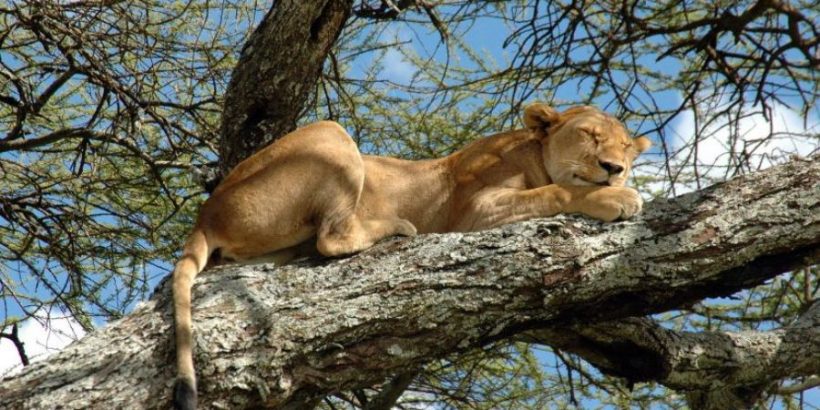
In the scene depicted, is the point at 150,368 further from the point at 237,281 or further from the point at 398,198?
the point at 398,198

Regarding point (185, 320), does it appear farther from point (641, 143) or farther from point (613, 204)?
point (641, 143)

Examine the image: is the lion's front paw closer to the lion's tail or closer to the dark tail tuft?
the lion's tail

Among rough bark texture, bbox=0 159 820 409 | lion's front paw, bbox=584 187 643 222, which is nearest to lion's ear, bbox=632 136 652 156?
lion's front paw, bbox=584 187 643 222

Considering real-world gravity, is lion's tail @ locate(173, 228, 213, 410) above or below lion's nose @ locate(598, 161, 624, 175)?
below

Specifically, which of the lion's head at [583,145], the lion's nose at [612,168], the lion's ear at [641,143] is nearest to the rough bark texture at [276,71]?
the lion's head at [583,145]

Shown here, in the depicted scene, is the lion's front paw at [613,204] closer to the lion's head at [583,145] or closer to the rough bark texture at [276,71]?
the lion's head at [583,145]

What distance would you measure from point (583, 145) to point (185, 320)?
263 centimetres

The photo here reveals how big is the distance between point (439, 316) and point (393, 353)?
25 centimetres

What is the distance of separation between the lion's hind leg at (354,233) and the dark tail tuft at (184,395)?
123cm

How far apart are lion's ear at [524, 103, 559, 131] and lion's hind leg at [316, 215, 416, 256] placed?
3.80ft

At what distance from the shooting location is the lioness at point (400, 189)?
5.46 m

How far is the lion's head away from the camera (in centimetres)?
607

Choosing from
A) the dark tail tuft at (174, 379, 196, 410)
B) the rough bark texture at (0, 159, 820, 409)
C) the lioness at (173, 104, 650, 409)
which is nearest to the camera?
the dark tail tuft at (174, 379, 196, 410)

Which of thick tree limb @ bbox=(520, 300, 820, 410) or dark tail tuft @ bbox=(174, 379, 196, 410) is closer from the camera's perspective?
dark tail tuft @ bbox=(174, 379, 196, 410)
